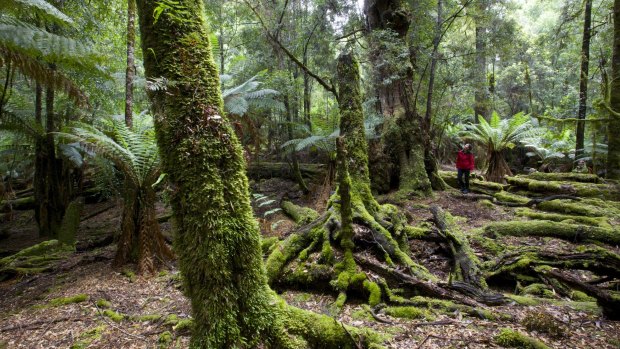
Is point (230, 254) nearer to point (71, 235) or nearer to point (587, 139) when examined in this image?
point (71, 235)

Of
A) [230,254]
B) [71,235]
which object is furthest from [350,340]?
[71,235]

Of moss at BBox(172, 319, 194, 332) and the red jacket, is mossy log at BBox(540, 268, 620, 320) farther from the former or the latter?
the red jacket

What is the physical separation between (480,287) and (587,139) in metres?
13.5

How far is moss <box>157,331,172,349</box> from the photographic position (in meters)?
2.44

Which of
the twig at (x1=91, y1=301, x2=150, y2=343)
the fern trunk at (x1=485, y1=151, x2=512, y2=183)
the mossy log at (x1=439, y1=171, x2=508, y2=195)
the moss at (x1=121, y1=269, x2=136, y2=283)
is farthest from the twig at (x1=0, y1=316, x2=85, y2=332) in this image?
the fern trunk at (x1=485, y1=151, x2=512, y2=183)

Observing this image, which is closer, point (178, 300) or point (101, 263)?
point (178, 300)

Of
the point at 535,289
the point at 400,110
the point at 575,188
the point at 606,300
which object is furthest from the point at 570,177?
the point at 606,300

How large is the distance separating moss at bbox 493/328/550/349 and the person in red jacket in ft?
19.7

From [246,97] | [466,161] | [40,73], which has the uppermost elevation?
[246,97]

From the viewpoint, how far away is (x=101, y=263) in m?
4.64

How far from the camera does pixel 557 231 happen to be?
503cm

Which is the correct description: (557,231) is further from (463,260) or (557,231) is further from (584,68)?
(584,68)

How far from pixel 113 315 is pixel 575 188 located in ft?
27.9

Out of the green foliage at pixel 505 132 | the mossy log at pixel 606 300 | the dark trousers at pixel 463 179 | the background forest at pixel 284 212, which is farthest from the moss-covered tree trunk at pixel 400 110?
the mossy log at pixel 606 300
